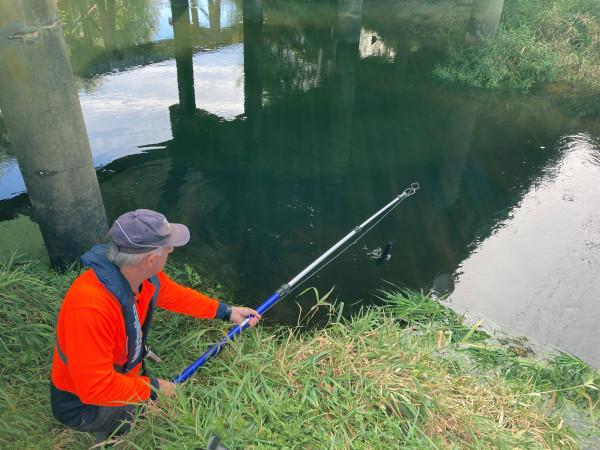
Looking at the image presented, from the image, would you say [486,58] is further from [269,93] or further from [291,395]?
[291,395]

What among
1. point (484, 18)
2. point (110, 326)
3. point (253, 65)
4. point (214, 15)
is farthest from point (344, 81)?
point (110, 326)

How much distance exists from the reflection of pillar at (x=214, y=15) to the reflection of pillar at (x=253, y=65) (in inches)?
39.1

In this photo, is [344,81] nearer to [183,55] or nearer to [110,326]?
[183,55]

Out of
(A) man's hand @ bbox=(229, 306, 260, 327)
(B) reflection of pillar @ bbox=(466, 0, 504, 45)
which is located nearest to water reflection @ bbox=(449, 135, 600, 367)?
(A) man's hand @ bbox=(229, 306, 260, 327)

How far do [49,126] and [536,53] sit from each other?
1197cm

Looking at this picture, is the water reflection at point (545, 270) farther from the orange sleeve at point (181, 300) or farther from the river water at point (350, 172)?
the orange sleeve at point (181, 300)

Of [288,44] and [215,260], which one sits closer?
[215,260]

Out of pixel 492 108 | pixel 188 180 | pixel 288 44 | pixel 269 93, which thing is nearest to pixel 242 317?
pixel 188 180

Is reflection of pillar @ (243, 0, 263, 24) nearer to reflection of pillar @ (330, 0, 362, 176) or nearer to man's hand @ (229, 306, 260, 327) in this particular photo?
reflection of pillar @ (330, 0, 362, 176)

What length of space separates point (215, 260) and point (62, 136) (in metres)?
2.20

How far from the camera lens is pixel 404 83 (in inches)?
458

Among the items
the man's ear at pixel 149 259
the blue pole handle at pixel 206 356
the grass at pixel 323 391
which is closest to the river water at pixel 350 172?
the grass at pixel 323 391

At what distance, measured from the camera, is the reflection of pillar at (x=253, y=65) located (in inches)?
374

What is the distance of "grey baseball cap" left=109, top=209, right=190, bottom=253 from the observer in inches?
91.1
